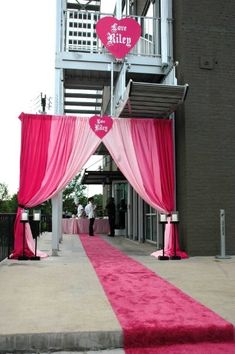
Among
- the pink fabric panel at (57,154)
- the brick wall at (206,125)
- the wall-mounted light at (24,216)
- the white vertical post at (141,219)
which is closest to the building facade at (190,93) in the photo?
the brick wall at (206,125)

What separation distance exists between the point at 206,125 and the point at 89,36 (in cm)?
488

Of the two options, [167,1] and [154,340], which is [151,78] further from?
[154,340]

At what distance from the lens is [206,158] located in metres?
11.0

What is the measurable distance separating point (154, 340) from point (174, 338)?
0.70 ft

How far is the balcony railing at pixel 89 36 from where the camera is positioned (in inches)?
491

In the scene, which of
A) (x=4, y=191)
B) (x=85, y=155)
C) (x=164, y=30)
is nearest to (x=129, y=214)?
(x=85, y=155)

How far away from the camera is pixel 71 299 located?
5.92 meters

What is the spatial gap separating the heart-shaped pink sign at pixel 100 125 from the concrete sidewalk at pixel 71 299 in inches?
124

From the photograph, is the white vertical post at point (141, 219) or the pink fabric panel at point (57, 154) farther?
the white vertical post at point (141, 219)

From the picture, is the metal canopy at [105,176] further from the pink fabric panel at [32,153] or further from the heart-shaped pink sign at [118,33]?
the pink fabric panel at [32,153]

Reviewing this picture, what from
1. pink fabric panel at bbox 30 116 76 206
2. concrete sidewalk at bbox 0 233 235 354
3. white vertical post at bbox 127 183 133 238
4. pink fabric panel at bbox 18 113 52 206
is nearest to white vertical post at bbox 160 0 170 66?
pink fabric panel at bbox 30 116 76 206

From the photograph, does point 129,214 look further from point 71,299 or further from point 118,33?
point 71,299

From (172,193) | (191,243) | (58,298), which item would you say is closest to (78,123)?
(172,193)

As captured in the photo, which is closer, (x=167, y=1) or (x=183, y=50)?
(x=183, y=50)
